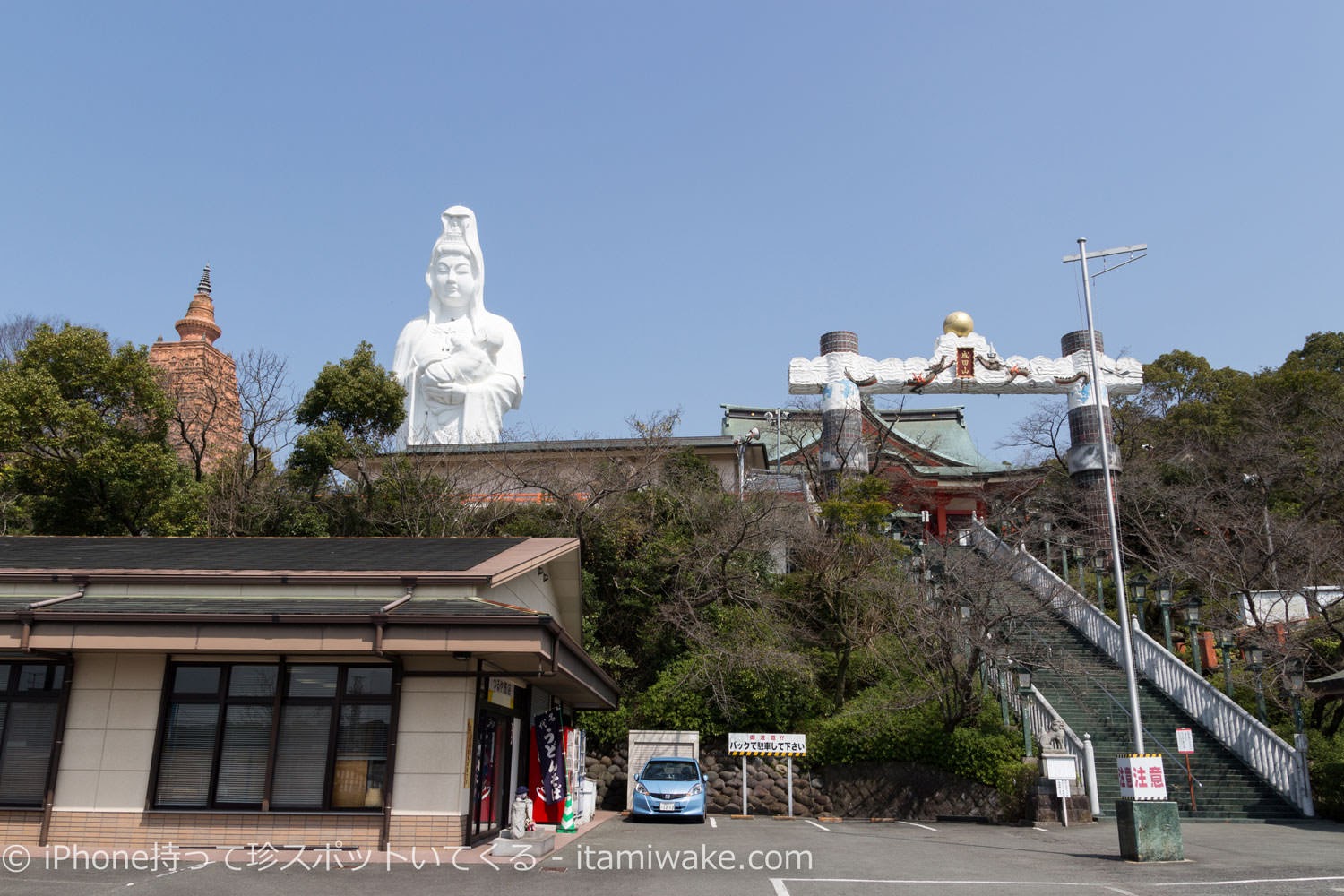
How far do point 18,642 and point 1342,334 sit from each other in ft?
151

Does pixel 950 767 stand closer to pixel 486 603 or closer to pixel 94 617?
pixel 486 603

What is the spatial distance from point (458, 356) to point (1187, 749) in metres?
25.0

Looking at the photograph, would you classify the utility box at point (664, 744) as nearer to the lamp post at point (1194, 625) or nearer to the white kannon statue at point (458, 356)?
the lamp post at point (1194, 625)

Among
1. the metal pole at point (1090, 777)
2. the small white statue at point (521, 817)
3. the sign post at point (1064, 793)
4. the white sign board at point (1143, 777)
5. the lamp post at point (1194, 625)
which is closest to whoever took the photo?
the white sign board at point (1143, 777)

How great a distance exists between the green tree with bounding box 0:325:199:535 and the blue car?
1274 centimetres

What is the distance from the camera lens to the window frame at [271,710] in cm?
1099

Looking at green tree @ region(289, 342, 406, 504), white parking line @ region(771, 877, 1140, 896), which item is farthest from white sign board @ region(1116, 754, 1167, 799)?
green tree @ region(289, 342, 406, 504)

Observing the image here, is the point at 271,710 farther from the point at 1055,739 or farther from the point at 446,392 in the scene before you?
the point at 446,392

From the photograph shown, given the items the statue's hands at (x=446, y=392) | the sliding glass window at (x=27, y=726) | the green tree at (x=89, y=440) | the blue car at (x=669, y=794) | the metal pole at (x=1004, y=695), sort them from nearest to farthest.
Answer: the sliding glass window at (x=27, y=726) → the blue car at (x=669, y=794) → the metal pole at (x=1004, y=695) → the green tree at (x=89, y=440) → the statue's hands at (x=446, y=392)

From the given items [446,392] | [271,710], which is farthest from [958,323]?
[271,710]

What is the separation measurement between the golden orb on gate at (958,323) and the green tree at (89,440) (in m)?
24.2

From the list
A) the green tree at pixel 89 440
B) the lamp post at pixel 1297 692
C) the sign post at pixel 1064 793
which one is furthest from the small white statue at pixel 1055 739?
the green tree at pixel 89 440

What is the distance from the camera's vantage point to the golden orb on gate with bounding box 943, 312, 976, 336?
31938mm

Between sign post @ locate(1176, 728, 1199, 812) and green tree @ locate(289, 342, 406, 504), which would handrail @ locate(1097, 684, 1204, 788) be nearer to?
sign post @ locate(1176, 728, 1199, 812)
